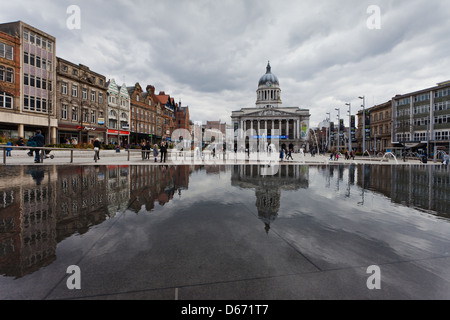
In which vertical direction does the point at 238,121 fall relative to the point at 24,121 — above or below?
above

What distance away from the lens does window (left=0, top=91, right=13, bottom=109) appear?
27.6 metres

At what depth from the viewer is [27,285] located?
213 centimetres

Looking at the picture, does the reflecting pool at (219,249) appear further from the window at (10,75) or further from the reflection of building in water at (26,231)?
the window at (10,75)

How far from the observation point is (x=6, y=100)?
28.1 metres

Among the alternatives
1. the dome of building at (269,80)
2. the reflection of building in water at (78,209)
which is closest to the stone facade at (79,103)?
the reflection of building in water at (78,209)

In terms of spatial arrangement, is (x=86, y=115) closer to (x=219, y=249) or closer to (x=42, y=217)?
(x=42, y=217)

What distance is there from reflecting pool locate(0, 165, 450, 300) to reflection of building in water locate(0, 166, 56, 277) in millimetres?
17

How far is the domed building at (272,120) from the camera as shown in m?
99.4

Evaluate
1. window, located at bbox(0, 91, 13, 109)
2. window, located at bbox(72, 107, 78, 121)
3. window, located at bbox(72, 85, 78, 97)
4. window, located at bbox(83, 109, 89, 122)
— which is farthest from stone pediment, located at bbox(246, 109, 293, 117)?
window, located at bbox(0, 91, 13, 109)

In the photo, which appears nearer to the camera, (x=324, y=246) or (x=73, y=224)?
(x=324, y=246)

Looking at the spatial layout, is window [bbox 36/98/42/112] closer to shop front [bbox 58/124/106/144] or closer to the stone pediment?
shop front [bbox 58/124/106/144]
